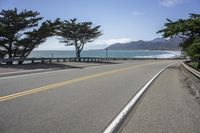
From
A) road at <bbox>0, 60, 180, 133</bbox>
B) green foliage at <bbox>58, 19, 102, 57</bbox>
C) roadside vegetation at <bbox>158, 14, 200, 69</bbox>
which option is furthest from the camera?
green foliage at <bbox>58, 19, 102, 57</bbox>

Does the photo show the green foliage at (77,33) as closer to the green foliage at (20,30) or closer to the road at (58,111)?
the green foliage at (20,30)

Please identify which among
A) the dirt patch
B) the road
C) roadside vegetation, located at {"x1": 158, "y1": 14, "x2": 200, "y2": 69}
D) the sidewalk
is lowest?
the dirt patch

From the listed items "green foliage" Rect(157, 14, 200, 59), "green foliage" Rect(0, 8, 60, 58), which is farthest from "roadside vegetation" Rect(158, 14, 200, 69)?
"green foliage" Rect(0, 8, 60, 58)

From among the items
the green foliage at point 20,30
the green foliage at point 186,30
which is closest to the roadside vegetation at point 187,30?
the green foliage at point 186,30

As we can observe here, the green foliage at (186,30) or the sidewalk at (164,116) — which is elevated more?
the green foliage at (186,30)

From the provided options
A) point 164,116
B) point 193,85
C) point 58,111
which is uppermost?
point 58,111

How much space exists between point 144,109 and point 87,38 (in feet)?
200

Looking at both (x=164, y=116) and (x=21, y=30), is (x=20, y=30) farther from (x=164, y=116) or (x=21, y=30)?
(x=164, y=116)

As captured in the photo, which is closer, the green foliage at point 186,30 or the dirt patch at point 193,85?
the dirt patch at point 193,85

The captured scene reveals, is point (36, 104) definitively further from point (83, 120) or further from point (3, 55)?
point (3, 55)

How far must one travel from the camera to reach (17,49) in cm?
4331

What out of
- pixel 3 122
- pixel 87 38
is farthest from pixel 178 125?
pixel 87 38

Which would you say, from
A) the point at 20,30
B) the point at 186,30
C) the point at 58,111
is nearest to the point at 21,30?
the point at 20,30

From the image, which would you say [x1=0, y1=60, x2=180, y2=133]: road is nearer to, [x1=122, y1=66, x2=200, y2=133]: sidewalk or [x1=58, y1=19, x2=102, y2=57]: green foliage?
[x1=122, y1=66, x2=200, y2=133]: sidewalk
